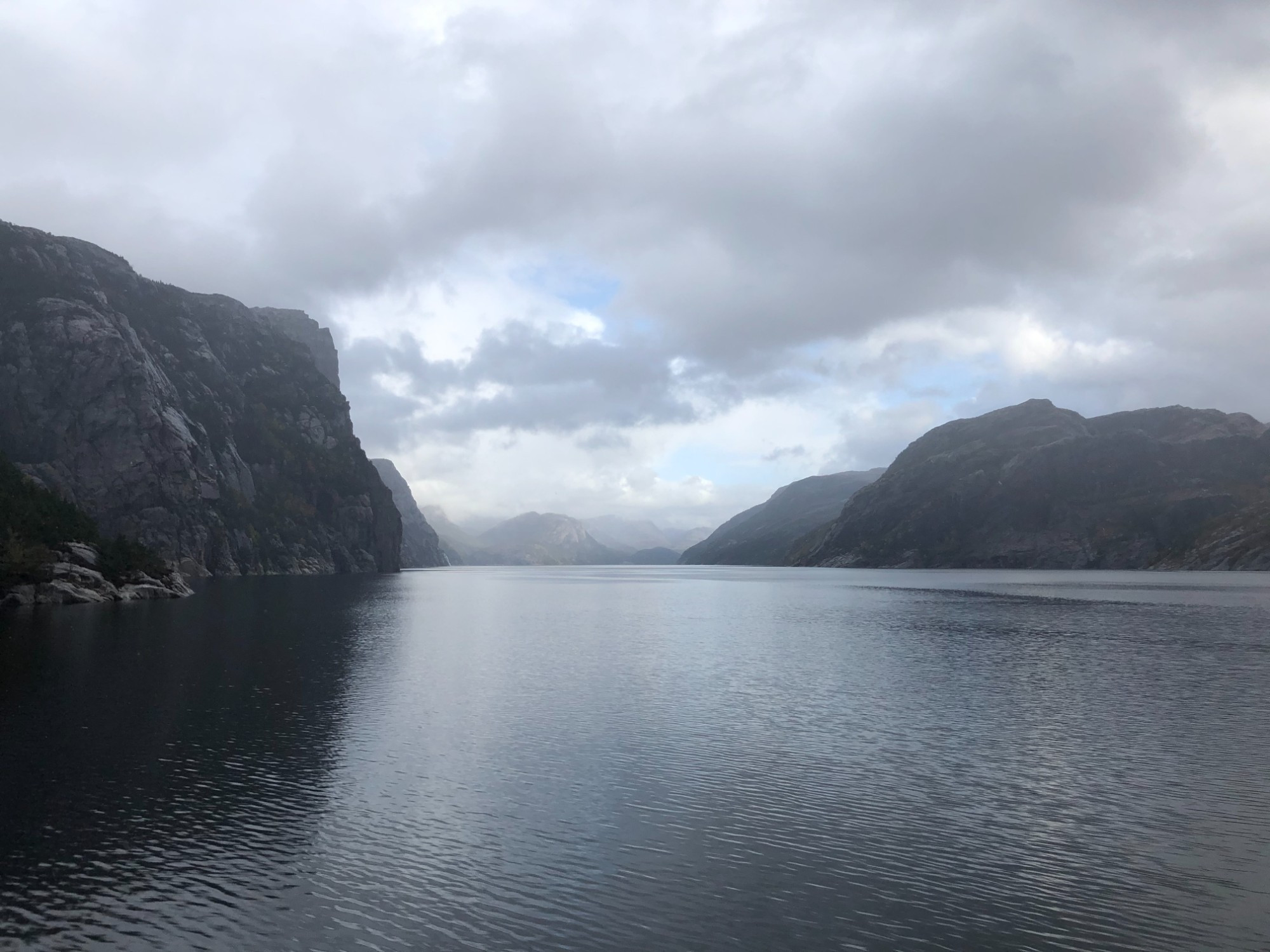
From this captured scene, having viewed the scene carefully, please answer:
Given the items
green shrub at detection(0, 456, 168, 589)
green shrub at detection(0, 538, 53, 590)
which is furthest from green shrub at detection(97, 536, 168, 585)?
green shrub at detection(0, 538, 53, 590)

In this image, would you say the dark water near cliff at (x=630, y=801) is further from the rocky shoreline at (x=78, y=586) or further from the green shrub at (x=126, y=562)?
the green shrub at (x=126, y=562)

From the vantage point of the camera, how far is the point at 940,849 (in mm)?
29297

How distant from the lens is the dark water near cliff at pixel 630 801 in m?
23.9

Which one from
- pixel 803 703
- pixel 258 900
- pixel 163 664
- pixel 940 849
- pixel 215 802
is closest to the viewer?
pixel 258 900

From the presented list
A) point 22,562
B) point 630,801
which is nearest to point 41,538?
point 22,562

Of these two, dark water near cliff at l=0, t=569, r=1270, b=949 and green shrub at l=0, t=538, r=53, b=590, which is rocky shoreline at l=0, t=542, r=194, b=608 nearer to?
green shrub at l=0, t=538, r=53, b=590

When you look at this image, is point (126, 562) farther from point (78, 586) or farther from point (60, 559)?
point (78, 586)

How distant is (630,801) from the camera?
34.7 meters

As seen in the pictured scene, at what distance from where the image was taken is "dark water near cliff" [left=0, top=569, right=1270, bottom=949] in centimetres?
2391

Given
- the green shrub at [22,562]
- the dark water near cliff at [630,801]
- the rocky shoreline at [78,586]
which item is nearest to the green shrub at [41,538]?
the green shrub at [22,562]

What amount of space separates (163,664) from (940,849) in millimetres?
60019

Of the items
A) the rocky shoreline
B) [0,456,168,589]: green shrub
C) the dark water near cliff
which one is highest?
[0,456,168,589]: green shrub

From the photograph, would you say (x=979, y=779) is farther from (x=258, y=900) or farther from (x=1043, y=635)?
(x=1043, y=635)

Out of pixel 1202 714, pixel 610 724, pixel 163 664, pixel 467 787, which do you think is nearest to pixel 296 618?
pixel 163 664
